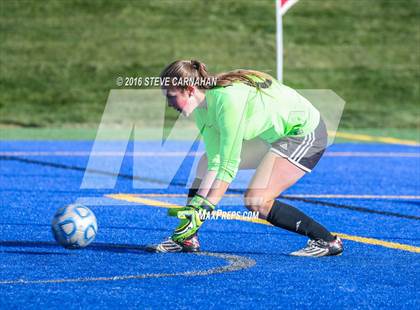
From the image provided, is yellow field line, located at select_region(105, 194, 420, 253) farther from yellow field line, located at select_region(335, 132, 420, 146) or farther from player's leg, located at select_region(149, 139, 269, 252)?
yellow field line, located at select_region(335, 132, 420, 146)

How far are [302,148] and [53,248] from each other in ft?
6.96

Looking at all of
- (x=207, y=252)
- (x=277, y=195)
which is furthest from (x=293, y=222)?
(x=207, y=252)

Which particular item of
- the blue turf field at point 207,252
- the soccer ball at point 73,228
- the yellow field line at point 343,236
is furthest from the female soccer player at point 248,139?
the yellow field line at point 343,236

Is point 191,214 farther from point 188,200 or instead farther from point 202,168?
point 202,168

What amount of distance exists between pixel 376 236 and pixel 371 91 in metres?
16.4

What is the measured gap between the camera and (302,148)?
7.55 meters

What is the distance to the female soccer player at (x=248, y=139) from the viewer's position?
7109 mm

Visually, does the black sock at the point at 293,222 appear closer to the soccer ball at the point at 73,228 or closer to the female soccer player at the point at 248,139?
the female soccer player at the point at 248,139

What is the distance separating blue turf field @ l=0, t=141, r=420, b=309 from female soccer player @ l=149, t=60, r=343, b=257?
0.27 m

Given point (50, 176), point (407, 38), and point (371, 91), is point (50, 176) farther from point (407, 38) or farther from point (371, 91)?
point (407, 38)

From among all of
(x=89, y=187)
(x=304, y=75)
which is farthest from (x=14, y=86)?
(x=89, y=187)

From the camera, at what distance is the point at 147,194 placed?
1174cm

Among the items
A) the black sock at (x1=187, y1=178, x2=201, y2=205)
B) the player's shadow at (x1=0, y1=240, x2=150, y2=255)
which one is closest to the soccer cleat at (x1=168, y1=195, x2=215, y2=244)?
the black sock at (x1=187, y1=178, x2=201, y2=205)

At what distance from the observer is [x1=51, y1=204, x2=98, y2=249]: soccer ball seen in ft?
24.8
